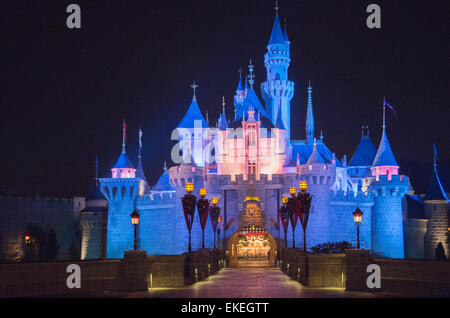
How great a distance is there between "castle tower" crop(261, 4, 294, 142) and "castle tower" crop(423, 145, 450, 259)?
49.4 ft

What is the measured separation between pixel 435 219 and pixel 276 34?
2379cm

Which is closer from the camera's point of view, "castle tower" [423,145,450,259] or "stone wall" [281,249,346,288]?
"stone wall" [281,249,346,288]

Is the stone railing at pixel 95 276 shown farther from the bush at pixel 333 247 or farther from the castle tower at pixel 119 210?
the castle tower at pixel 119 210

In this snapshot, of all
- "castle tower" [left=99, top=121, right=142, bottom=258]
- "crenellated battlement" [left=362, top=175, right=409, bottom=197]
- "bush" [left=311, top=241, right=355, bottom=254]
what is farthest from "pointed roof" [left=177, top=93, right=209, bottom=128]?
"bush" [left=311, top=241, right=355, bottom=254]

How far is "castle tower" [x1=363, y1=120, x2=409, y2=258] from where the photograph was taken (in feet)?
174

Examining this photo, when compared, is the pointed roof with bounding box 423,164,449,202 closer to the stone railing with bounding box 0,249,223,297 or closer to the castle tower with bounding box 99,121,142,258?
the castle tower with bounding box 99,121,142,258

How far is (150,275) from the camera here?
68.8 ft

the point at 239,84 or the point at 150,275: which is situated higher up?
the point at 239,84

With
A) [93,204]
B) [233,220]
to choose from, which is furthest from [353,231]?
[93,204]

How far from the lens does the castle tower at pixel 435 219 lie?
175 feet

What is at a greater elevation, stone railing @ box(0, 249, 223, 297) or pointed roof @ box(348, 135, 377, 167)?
pointed roof @ box(348, 135, 377, 167)

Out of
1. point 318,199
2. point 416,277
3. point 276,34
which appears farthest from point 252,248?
point 416,277

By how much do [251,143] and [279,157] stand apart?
3039mm
